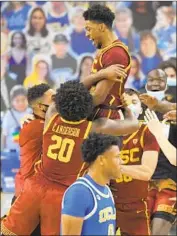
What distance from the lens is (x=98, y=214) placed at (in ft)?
12.6

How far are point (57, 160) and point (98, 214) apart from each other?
2.54ft

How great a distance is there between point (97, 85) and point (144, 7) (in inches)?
176

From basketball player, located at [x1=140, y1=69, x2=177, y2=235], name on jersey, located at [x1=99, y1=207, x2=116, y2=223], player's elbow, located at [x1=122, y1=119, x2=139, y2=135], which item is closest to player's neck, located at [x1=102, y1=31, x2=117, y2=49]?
player's elbow, located at [x1=122, y1=119, x2=139, y2=135]

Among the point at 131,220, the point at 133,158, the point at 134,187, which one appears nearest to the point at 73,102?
the point at 133,158

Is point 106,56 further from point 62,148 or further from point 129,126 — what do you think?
point 62,148

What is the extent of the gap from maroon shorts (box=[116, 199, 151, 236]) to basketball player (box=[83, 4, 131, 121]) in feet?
3.57

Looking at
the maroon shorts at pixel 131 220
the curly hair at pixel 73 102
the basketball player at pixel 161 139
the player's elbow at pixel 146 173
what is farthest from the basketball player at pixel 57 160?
the maroon shorts at pixel 131 220

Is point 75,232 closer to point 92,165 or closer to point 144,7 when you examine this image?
point 92,165

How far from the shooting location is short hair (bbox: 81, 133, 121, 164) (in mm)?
3998

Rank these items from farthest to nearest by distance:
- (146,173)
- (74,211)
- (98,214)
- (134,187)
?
(134,187)
(146,173)
(98,214)
(74,211)

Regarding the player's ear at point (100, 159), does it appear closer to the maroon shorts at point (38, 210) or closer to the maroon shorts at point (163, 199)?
the maroon shorts at point (38, 210)

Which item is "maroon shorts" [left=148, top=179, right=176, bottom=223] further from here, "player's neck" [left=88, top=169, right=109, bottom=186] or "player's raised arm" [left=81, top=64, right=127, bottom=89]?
"player's neck" [left=88, top=169, right=109, bottom=186]

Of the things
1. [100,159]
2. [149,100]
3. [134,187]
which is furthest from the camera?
[134,187]

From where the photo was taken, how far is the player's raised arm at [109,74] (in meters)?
4.52
